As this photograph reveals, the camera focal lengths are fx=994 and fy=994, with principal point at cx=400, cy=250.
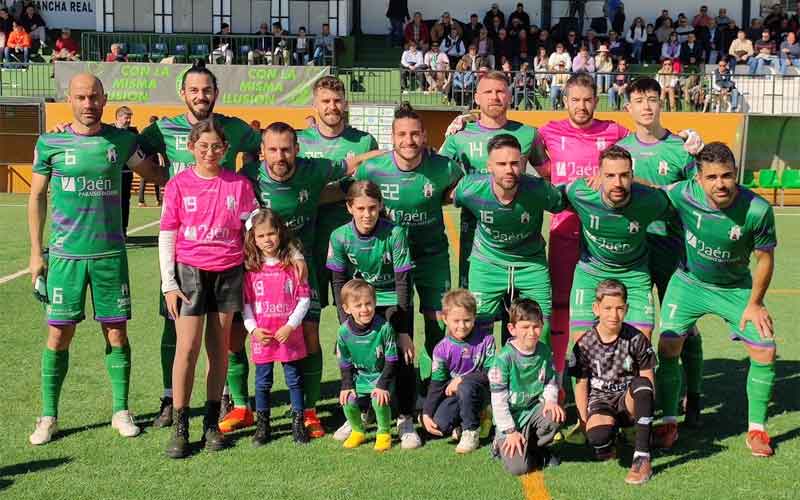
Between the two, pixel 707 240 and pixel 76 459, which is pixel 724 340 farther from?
pixel 76 459

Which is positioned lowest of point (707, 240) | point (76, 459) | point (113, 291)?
point (76, 459)

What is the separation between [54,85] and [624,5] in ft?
55.9

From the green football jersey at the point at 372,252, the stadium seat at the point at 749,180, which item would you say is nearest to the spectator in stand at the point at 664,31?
the stadium seat at the point at 749,180

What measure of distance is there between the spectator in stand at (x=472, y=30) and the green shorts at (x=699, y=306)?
22906 mm

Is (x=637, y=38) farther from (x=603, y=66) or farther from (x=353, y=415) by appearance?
(x=353, y=415)

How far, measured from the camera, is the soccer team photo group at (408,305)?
18.6 feet

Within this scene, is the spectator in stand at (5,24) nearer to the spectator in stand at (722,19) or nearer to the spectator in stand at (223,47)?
the spectator in stand at (223,47)

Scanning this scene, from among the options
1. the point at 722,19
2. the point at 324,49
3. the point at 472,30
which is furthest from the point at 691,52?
the point at 324,49

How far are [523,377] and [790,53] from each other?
2418 centimetres

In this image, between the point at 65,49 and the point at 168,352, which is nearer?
the point at 168,352

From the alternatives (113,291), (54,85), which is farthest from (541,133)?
(54,85)

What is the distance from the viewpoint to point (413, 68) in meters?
26.0

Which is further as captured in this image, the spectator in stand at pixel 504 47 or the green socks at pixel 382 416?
the spectator in stand at pixel 504 47

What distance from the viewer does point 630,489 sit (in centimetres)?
533
